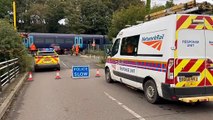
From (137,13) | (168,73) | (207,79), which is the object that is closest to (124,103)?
(168,73)

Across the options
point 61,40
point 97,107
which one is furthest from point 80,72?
point 61,40

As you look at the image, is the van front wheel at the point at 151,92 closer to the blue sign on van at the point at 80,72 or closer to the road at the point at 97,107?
the road at the point at 97,107

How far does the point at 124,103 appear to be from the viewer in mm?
8266

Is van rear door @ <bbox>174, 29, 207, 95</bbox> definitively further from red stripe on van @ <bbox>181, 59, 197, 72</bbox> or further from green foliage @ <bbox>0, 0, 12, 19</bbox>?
green foliage @ <bbox>0, 0, 12, 19</bbox>

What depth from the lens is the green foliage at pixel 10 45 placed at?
48.4 ft

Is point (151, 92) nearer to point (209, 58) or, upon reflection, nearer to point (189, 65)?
point (189, 65)

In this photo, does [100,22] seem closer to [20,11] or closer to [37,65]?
[20,11]

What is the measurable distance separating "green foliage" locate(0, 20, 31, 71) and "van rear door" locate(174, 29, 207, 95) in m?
10.5

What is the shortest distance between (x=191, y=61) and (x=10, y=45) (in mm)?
11418

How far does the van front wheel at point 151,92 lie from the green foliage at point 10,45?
925 cm

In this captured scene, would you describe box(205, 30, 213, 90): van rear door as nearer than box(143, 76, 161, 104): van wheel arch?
Yes

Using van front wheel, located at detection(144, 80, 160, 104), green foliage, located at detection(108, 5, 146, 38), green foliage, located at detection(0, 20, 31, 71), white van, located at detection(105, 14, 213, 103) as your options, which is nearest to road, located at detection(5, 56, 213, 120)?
van front wheel, located at detection(144, 80, 160, 104)

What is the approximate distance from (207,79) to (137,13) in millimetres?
30211

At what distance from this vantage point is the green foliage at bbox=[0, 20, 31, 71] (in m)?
14.8
